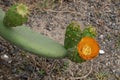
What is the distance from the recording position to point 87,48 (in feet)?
7.09

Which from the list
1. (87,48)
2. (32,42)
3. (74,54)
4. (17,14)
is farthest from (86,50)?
(17,14)

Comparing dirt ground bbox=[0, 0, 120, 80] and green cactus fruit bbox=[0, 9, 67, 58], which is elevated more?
green cactus fruit bbox=[0, 9, 67, 58]

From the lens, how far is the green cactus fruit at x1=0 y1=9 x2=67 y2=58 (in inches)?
89.0

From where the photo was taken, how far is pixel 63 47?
2.38 metres

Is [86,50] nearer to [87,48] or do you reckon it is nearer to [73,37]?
[87,48]

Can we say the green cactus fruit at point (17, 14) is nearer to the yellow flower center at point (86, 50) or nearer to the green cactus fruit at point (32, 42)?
the green cactus fruit at point (32, 42)

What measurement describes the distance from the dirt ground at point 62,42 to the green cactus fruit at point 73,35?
0.56 meters

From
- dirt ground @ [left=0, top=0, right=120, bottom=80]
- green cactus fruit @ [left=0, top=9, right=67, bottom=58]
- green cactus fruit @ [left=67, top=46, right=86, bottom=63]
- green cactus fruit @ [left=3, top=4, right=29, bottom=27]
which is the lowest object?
dirt ground @ [left=0, top=0, right=120, bottom=80]

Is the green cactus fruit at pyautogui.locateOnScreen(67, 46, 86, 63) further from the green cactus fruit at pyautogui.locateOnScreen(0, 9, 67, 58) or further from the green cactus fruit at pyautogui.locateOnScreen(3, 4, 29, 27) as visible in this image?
the green cactus fruit at pyautogui.locateOnScreen(3, 4, 29, 27)

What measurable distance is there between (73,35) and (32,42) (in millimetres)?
271

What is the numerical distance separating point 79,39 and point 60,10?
39.3 inches

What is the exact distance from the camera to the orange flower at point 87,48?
7.09ft

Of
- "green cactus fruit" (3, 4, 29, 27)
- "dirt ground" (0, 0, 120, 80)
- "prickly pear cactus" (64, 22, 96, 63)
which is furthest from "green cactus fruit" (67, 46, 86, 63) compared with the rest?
"dirt ground" (0, 0, 120, 80)

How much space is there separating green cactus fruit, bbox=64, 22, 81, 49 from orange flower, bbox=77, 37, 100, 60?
0.47ft
